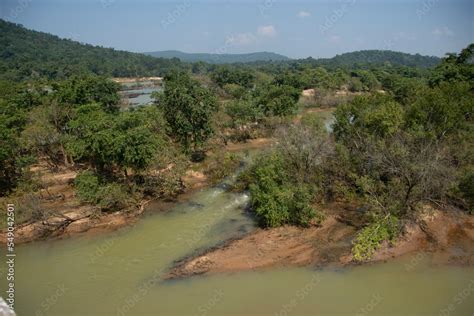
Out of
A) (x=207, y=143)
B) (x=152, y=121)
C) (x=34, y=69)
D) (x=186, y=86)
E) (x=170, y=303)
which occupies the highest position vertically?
(x=34, y=69)

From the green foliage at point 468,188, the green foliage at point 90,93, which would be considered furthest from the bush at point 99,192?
the green foliage at point 468,188

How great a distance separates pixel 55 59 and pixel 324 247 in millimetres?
146383

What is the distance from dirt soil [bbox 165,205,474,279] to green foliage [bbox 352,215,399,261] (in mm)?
357

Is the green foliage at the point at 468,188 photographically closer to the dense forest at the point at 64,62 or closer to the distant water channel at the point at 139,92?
the distant water channel at the point at 139,92

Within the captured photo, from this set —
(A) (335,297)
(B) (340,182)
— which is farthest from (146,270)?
(B) (340,182)

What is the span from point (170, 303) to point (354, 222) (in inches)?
401

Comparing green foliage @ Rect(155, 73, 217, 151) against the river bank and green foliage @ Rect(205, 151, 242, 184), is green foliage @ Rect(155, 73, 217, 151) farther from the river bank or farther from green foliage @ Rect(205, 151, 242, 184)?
the river bank

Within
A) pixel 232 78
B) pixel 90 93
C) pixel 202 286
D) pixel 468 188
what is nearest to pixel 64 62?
pixel 232 78

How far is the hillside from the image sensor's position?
101m

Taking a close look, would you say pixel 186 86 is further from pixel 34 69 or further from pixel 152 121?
pixel 34 69

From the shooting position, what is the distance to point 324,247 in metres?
16.4

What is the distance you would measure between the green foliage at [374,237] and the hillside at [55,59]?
308 ft

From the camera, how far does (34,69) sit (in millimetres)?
100438

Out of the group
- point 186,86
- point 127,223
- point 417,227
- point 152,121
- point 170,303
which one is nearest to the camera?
point 170,303
